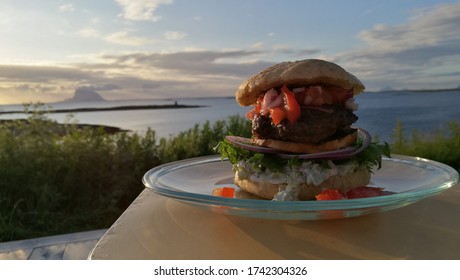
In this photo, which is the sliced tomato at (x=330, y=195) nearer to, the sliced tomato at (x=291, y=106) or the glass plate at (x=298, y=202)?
the glass plate at (x=298, y=202)

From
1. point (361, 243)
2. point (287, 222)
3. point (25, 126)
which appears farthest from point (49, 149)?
point (361, 243)

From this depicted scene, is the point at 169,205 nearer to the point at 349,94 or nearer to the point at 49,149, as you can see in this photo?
the point at 349,94

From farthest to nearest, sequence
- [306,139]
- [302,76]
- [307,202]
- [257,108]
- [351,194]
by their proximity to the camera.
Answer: [257,108]
[306,139]
[302,76]
[351,194]
[307,202]

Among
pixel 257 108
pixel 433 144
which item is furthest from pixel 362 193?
pixel 433 144

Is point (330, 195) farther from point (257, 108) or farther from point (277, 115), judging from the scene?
point (257, 108)

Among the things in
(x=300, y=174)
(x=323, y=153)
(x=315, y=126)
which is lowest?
(x=300, y=174)

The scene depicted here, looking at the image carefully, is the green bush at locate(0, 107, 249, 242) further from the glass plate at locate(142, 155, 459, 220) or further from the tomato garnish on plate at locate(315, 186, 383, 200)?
the tomato garnish on plate at locate(315, 186, 383, 200)
